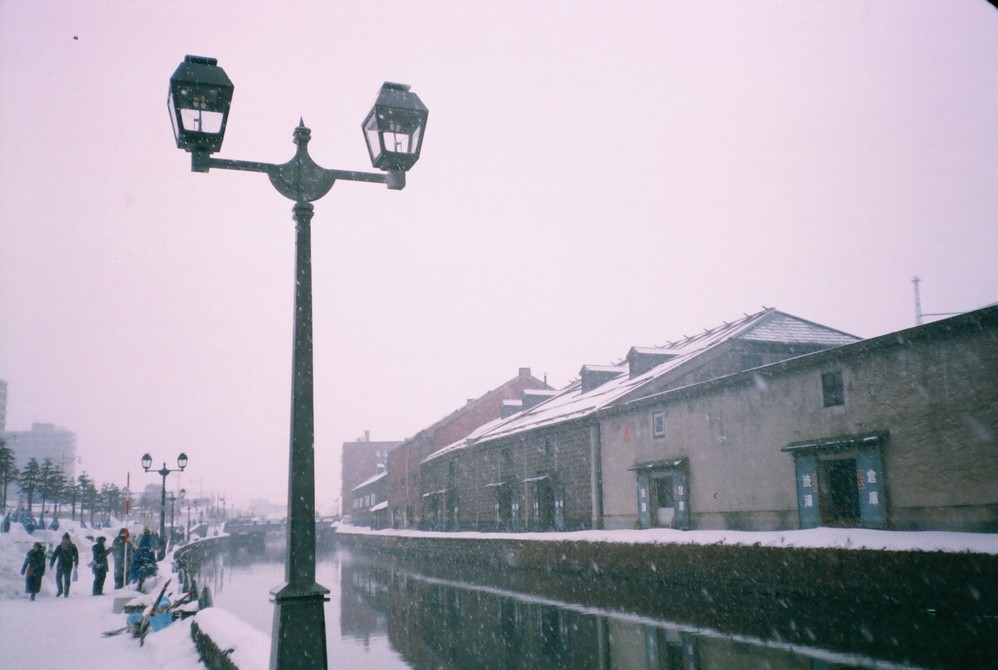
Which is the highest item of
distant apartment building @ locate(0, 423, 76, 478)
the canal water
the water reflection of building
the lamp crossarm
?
distant apartment building @ locate(0, 423, 76, 478)

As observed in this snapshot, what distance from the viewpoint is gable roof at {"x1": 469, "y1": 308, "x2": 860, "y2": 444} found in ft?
88.8

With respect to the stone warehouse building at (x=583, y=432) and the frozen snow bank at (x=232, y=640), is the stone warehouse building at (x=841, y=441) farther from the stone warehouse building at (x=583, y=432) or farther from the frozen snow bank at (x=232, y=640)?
the frozen snow bank at (x=232, y=640)

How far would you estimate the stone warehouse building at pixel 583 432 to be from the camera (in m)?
26.8

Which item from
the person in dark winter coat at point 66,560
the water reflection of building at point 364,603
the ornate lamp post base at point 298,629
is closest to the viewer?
the ornate lamp post base at point 298,629

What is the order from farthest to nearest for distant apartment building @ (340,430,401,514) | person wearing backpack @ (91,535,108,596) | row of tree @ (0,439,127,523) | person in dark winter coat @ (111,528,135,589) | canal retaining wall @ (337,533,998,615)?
distant apartment building @ (340,430,401,514) → row of tree @ (0,439,127,523) → person in dark winter coat @ (111,528,135,589) → person wearing backpack @ (91,535,108,596) → canal retaining wall @ (337,533,998,615)

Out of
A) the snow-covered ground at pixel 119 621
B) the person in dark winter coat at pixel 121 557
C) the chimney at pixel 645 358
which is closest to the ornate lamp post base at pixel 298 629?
the snow-covered ground at pixel 119 621

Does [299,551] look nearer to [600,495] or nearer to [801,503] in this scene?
[801,503]

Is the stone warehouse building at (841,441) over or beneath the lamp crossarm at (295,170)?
beneath

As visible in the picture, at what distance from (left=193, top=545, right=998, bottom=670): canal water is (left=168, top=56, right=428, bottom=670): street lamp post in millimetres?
4427

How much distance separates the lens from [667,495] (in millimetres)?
24438

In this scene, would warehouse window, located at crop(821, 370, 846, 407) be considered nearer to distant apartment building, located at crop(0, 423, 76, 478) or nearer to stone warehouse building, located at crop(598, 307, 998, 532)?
stone warehouse building, located at crop(598, 307, 998, 532)

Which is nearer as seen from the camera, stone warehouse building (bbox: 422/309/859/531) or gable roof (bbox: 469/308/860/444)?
stone warehouse building (bbox: 422/309/859/531)

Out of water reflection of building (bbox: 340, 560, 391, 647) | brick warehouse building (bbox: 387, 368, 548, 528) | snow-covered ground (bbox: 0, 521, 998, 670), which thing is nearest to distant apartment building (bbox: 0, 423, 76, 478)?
brick warehouse building (bbox: 387, 368, 548, 528)

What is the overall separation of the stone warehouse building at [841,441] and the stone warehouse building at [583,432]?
8.69 ft
